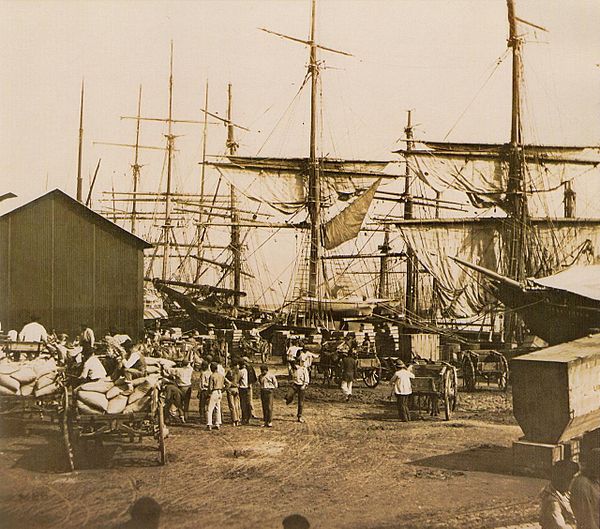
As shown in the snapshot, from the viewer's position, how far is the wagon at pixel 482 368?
17000 mm

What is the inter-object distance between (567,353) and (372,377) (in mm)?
9984

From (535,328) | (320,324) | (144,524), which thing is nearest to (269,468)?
(144,524)

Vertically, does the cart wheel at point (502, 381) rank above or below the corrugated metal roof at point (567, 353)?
below

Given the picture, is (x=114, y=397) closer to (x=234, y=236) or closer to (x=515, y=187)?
(x=515, y=187)

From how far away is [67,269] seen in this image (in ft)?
51.0

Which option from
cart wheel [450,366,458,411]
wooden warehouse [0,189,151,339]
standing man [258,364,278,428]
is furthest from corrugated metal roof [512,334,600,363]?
wooden warehouse [0,189,151,339]

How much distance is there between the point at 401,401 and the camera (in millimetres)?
13047

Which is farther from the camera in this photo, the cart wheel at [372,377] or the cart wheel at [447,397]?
the cart wheel at [372,377]

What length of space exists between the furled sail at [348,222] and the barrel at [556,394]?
806 inches

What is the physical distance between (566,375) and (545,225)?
1920cm

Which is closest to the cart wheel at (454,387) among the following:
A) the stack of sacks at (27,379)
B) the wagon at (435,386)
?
the wagon at (435,386)

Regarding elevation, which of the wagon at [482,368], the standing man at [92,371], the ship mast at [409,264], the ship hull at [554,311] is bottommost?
the wagon at [482,368]

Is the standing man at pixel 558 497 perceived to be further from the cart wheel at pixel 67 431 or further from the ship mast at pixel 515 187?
the ship mast at pixel 515 187

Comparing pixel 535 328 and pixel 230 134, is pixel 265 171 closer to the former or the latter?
pixel 230 134
